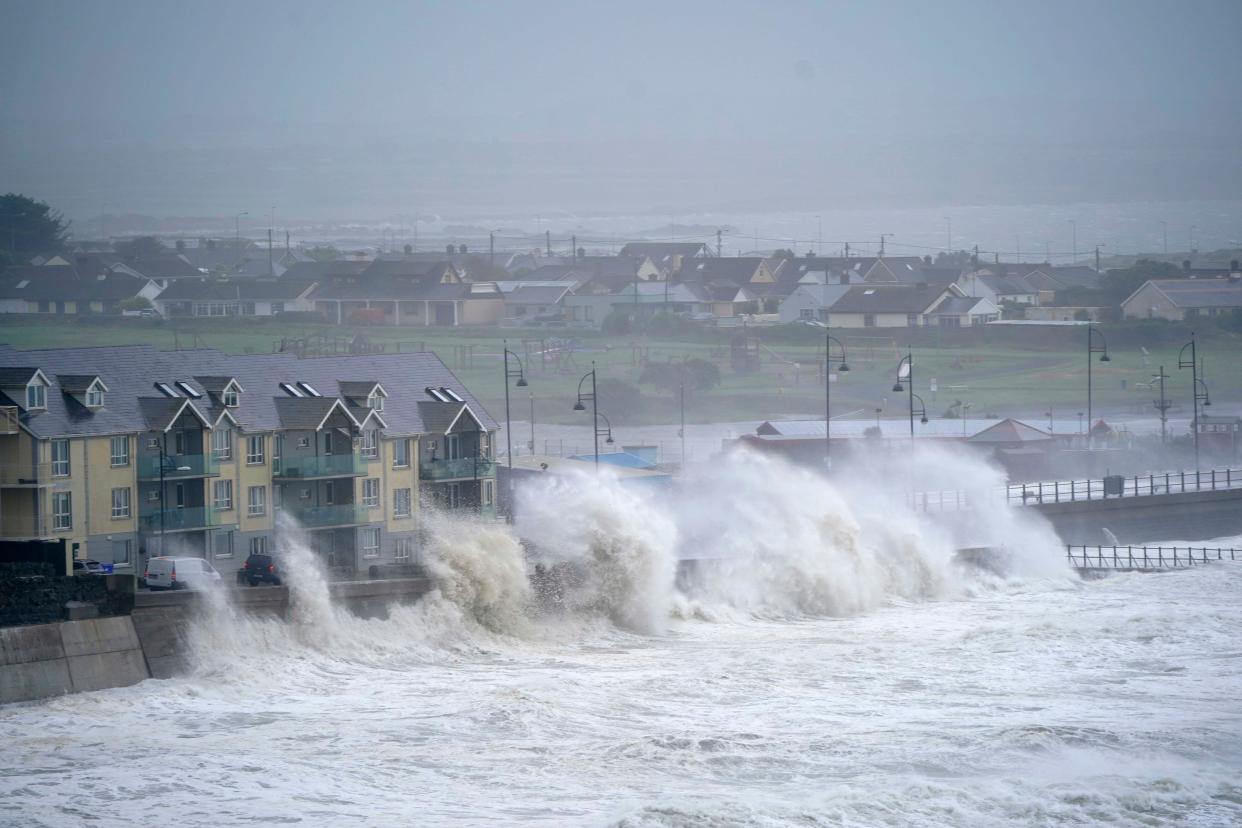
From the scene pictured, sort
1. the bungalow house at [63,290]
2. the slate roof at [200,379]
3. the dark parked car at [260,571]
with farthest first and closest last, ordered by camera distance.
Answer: the bungalow house at [63,290], the slate roof at [200,379], the dark parked car at [260,571]

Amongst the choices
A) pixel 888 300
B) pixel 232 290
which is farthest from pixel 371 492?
pixel 888 300

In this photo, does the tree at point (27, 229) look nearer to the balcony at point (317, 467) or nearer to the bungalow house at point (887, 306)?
the bungalow house at point (887, 306)

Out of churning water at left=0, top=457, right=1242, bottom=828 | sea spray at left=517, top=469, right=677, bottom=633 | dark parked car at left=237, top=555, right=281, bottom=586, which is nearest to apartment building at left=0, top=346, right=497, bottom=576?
sea spray at left=517, top=469, right=677, bottom=633

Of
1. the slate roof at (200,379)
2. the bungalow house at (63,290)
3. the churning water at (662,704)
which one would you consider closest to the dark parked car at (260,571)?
the churning water at (662,704)

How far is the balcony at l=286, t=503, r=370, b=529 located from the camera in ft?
102

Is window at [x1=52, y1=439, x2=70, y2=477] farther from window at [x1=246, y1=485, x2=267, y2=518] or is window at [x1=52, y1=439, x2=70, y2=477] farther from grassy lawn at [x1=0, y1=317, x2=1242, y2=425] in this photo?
grassy lawn at [x1=0, y1=317, x2=1242, y2=425]

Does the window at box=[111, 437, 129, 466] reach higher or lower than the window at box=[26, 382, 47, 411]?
lower

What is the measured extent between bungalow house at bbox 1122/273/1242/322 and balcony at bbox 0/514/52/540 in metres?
Result: 72.4

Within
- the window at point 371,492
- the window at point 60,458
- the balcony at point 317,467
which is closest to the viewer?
the window at point 60,458

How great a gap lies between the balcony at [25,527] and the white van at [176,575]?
Answer: 1.72m

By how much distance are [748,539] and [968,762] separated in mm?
15735

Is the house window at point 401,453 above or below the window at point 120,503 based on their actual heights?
above

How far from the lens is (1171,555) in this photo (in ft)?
143

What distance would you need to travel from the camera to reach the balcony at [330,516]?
30938mm
